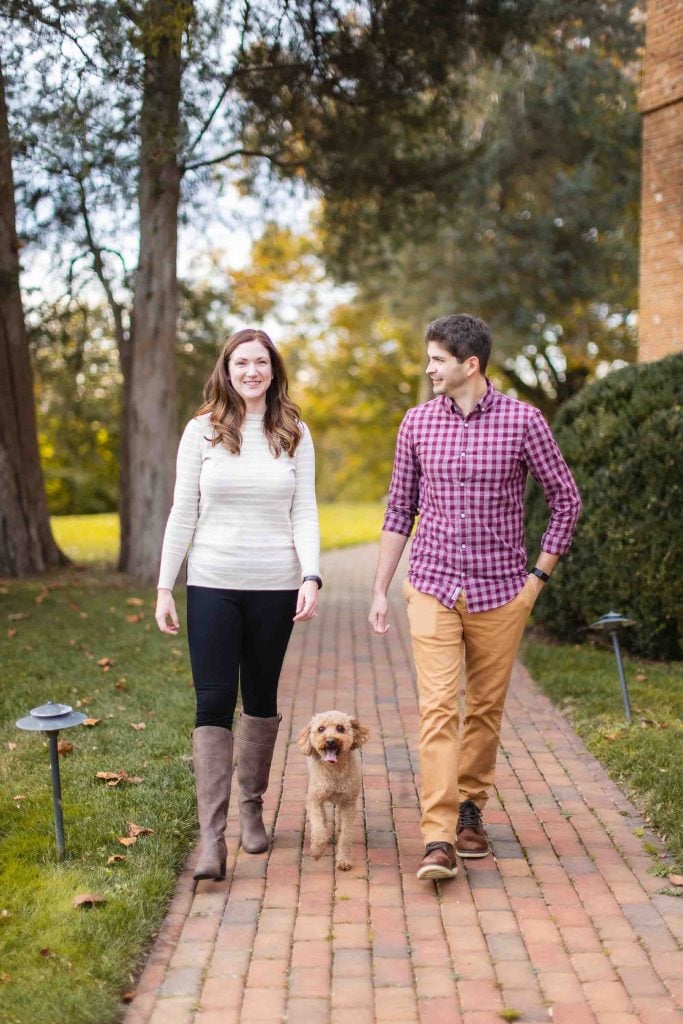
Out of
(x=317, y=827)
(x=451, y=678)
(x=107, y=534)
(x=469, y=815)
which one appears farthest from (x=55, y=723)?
(x=107, y=534)

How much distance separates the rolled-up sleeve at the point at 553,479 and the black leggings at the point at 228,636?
41.5 inches

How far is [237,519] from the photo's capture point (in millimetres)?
4270

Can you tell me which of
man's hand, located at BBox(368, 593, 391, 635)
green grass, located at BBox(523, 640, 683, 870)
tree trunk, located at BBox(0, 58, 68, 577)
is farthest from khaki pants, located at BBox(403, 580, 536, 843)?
tree trunk, located at BBox(0, 58, 68, 577)

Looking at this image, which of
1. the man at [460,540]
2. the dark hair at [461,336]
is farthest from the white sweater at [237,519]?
the dark hair at [461,336]

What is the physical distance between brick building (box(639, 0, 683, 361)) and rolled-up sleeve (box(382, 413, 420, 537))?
311 inches

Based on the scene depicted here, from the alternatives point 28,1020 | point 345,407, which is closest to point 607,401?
point 28,1020

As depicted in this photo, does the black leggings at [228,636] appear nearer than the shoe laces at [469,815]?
Yes

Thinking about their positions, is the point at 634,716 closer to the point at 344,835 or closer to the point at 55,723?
the point at 344,835

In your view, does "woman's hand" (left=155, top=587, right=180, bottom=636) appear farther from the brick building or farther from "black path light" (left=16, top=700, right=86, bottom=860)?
the brick building

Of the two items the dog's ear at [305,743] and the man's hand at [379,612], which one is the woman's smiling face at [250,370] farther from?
the dog's ear at [305,743]

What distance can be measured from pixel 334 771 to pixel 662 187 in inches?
362

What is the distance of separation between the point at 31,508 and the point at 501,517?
389 inches

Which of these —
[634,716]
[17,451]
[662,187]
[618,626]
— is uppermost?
[662,187]

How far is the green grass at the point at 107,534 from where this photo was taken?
670 inches
